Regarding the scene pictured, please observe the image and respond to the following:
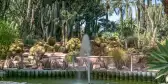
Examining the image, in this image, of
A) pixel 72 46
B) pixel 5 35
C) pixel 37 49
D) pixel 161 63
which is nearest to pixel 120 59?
pixel 5 35

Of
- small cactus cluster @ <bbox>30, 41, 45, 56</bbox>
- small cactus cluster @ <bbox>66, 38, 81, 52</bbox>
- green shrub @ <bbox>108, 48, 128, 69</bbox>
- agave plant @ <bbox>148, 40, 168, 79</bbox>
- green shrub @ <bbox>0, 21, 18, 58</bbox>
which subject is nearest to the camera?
agave plant @ <bbox>148, 40, 168, 79</bbox>

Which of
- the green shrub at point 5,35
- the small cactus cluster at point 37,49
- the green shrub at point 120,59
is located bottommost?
the green shrub at point 120,59

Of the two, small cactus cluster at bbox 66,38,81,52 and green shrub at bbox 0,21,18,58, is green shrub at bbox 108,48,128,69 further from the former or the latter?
small cactus cluster at bbox 66,38,81,52

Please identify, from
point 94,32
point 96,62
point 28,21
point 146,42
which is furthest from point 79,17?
point 96,62

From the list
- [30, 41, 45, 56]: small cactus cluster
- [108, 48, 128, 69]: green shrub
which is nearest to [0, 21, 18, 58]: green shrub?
[30, 41, 45, 56]: small cactus cluster

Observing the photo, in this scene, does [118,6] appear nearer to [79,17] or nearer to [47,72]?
[79,17]

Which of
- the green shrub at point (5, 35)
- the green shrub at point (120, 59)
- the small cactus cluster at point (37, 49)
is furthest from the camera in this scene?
the small cactus cluster at point (37, 49)

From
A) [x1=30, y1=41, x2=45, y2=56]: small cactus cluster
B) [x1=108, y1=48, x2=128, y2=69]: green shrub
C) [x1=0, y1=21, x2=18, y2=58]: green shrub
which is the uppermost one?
[x1=0, y1=21, x2=18, y2=58]: green shrub

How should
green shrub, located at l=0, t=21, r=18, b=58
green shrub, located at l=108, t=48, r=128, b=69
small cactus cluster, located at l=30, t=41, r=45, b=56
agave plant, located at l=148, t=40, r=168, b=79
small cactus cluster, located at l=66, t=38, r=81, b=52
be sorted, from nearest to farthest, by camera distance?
agave plant, located at l=148, t=40, r=168, b=79
green shrub, located at l=0, t=21, r=18, b=58
green shrub, located at l=108, t=48, r=128, b=69
small cactus cluster, located at l=30, t=41, r=45, b=56
small cactus cluster, located at l=66, t=38, r=81, b=52

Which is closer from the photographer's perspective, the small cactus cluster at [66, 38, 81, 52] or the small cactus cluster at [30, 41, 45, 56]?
the small cactus cluster at [30, 41, 45, 56]

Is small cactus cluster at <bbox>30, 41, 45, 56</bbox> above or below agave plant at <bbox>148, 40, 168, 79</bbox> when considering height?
above

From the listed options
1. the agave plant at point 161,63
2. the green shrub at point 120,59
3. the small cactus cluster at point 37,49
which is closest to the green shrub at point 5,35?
the small cactus cluster at point 37,49

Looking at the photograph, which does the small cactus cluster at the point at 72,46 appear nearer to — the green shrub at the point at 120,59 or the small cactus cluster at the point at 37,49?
the small cactus cluster at the point at 37,49

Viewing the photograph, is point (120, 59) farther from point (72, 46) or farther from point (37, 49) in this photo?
point (72, 46)
